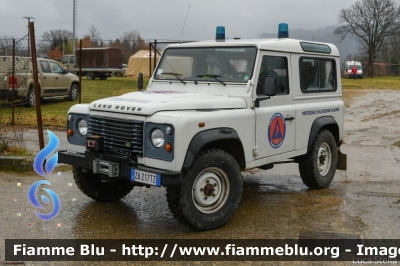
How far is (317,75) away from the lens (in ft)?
24.4

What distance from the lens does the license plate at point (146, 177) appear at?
4.93m

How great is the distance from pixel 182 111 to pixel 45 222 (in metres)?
2.01

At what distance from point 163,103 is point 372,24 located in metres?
63.7

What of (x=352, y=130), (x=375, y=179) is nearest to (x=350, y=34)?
(x=352, y=130)

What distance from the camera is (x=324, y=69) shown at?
762cm

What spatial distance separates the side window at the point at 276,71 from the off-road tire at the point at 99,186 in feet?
6.84

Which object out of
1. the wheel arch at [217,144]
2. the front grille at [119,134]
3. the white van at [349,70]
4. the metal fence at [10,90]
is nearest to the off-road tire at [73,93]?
the metal fence at [10,90]

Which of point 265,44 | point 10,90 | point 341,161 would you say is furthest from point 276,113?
point 10,90

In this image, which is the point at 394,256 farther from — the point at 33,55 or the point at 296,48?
the point at 33,55

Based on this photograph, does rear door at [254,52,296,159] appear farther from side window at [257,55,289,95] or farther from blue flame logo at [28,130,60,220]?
blue flame logo at [28,130,60,220]

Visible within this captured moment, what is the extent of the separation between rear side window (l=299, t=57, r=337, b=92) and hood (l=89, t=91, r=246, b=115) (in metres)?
1.53

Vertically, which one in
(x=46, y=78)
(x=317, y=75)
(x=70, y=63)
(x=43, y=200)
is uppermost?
(x=70, y=63)

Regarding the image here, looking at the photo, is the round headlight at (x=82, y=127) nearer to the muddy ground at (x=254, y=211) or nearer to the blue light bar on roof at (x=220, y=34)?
the muddy ground at (x=254, y=211)

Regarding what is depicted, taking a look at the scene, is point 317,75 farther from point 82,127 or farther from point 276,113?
point 82,127
